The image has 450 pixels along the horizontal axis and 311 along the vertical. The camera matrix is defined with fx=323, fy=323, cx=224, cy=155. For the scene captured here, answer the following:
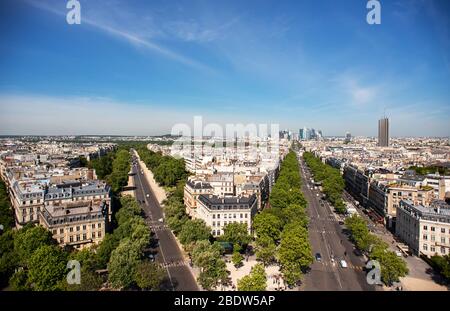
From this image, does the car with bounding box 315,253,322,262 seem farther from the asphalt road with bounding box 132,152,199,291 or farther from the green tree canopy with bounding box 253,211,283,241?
the asphalt road with bounding box 132,152,199,291

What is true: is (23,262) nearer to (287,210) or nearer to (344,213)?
(287,210)

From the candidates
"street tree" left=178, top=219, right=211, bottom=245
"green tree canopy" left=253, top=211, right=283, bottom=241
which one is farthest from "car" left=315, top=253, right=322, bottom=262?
"street tree" left=178, top=219, right=211, bottom=245

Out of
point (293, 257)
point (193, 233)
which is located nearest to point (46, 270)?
point (193, 233)

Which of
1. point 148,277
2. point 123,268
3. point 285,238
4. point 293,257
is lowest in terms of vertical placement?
point 293,257

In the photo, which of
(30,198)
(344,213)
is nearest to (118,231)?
(30,198)

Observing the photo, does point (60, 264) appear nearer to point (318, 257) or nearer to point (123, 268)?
point (123, 268)

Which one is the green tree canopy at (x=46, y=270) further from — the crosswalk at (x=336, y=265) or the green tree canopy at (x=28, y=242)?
the crosswalk at (x=336, y=265)
